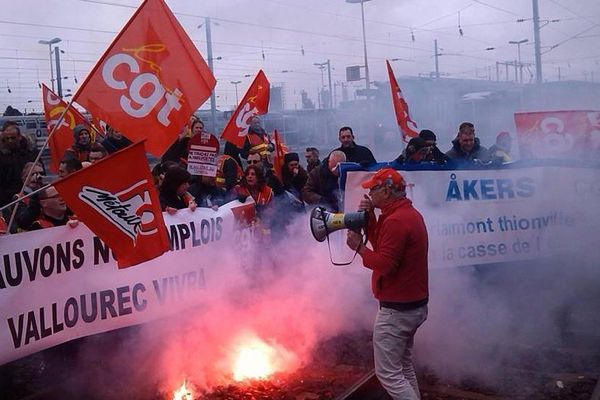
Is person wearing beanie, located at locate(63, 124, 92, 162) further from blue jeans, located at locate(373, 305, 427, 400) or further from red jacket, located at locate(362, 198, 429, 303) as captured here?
blue jeans, located at locate(373, 305, 427, 400)

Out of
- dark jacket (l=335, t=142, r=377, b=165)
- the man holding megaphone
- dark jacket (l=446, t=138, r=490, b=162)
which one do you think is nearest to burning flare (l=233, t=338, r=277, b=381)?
the man holding megaphone

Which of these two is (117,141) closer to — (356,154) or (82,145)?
(82,145)

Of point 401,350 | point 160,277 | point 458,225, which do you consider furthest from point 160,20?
point 458,225

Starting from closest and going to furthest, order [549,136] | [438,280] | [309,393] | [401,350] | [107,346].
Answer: [401,350] → [309,393] → [107,346] → [438,280] → [549,136]

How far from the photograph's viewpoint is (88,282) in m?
4.49

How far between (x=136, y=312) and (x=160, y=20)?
216 centimetres

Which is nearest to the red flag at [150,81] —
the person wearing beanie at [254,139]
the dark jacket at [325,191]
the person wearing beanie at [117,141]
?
the dark jacket at [325,191]

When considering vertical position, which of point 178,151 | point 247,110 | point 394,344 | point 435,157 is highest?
point 247,110

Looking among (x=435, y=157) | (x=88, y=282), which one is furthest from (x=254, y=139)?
(x=88, y=282)

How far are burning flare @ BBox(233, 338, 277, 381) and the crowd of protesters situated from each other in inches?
48.1

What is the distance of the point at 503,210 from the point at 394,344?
303cm

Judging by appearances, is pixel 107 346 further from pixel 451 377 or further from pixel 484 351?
pixel 484 351

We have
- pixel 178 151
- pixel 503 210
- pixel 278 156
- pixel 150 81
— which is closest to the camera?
pixel 150 81

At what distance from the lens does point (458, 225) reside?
626 centimetres
